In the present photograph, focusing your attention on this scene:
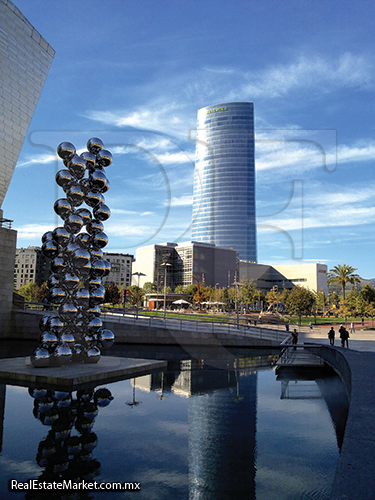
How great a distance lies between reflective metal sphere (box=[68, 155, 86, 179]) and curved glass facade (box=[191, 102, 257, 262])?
569ft

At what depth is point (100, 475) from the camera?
19.1ft

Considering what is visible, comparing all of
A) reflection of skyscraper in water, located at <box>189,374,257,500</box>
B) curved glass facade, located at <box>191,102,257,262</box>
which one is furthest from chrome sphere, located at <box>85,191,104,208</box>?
curved glass facade, located at <box>191,102,257,262</box>

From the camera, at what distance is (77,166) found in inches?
587

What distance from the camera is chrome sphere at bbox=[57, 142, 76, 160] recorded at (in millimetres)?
14961

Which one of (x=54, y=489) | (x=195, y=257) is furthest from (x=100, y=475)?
(x=195, y=257)

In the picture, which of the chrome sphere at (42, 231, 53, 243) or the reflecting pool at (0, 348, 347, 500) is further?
the chrome sphere at (42, 231, 53, 243)

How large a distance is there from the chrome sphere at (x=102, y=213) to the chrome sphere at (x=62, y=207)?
104 cm

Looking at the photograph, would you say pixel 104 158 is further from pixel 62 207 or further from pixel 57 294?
pixel 57 294

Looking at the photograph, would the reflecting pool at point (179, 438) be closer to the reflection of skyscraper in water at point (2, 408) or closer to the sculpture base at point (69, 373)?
the reflection of skyscraper in water at point (2, 408)

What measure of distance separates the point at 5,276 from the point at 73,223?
17016 mm

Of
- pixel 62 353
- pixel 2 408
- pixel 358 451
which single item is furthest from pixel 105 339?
pixel 358 451

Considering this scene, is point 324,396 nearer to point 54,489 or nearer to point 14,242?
point 54,489

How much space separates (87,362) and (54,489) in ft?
33.6

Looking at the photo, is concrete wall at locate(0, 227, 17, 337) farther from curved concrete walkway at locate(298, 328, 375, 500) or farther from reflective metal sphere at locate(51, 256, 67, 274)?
curved concrete walkway at locate(298, 328, 375, 500)
